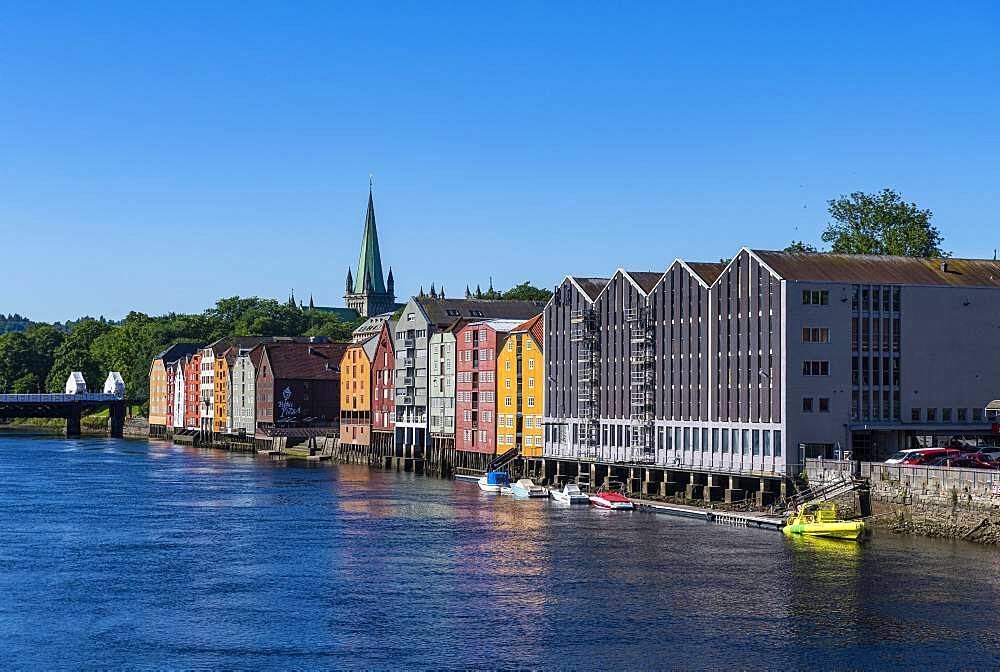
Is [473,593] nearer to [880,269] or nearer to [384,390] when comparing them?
[880,269]

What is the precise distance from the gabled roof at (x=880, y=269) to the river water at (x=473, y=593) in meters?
21.1

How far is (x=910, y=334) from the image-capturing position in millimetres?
106875

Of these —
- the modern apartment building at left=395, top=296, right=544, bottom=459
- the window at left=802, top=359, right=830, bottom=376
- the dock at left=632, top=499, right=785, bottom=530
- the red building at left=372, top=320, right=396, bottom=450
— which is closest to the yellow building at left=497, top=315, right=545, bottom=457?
the modern apartment building at left=395, top=296, right=544, bottom=459

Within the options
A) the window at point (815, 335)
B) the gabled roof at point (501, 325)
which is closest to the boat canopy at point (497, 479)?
the gabled roof at point (501, 325)

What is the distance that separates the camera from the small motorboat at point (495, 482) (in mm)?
133000

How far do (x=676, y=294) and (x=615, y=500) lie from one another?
18401 millimetres

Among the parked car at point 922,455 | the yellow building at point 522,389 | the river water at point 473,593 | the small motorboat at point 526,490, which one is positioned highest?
the yellow building at point 522,389

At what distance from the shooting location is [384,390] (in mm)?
191625

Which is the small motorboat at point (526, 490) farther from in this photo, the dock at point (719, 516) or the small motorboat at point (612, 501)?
the dock at point (719, 516)

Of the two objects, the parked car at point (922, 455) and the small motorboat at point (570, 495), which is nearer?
the parked car at point (922, 455)

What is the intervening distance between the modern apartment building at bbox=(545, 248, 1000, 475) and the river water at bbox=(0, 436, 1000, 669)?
10766 millimetres

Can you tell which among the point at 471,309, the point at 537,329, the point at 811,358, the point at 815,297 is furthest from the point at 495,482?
the point at 471,309

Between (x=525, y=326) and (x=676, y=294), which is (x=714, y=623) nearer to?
(x=676, y=294)

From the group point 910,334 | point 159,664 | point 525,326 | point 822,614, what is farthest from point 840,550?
point 525,326
